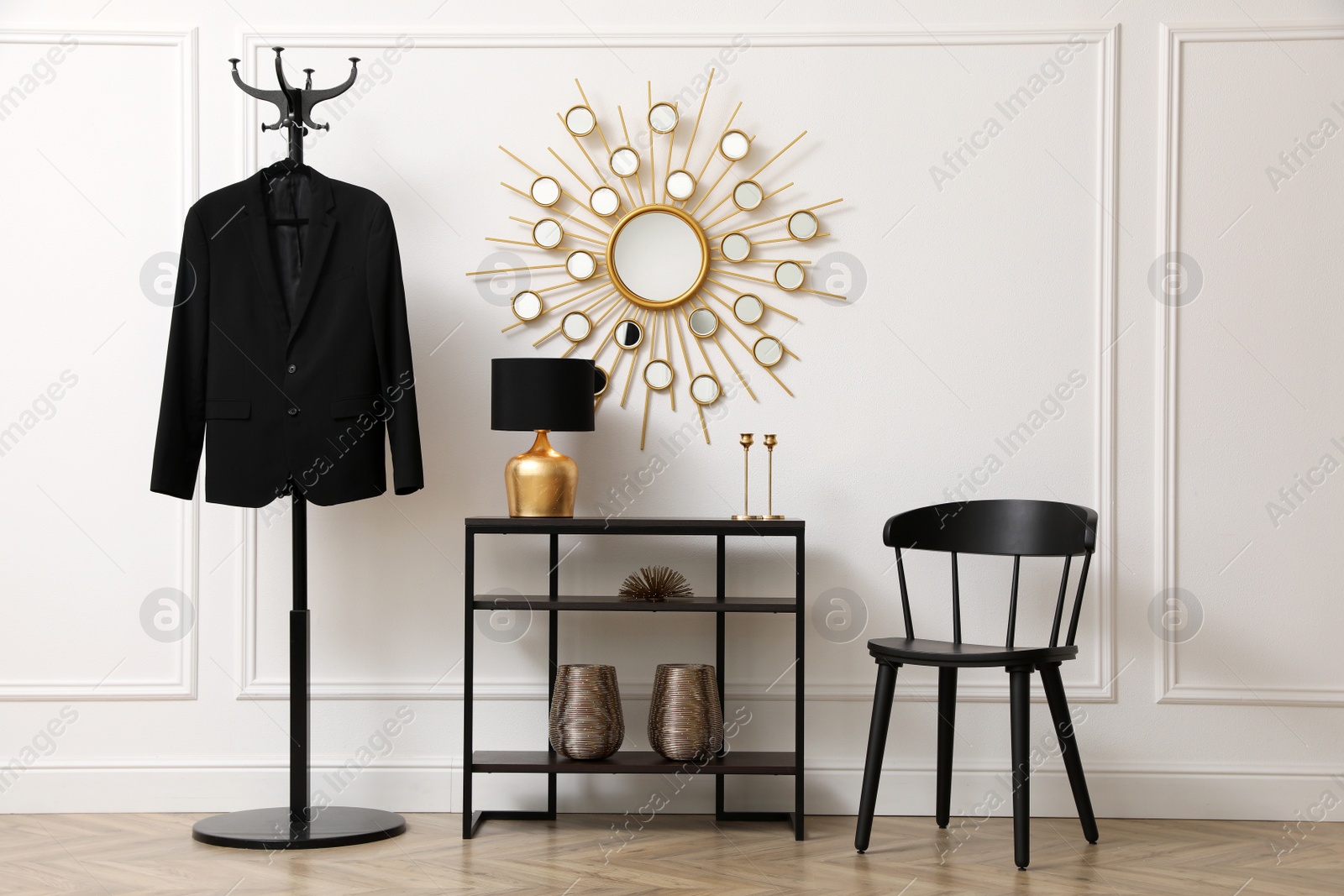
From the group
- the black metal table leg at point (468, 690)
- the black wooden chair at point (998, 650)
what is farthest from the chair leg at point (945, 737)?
the black metal table leg at point (468, 690)

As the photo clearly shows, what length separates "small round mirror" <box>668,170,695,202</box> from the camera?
3027mm

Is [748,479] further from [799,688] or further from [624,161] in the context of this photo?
[624,161]

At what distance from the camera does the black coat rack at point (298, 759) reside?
258 centimetres

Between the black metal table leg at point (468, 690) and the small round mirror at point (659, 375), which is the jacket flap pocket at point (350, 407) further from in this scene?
the small round mirror at point (659, 375)

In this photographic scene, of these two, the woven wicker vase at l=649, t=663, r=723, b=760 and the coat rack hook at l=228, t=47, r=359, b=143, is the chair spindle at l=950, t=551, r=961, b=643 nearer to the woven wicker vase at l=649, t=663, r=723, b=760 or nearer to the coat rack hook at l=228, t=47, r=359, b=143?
the woven wicker vase at l=649, t=663, r=723, b=760

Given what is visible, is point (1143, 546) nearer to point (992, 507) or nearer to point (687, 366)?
point (992, 507)

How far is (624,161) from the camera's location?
3.03 meters

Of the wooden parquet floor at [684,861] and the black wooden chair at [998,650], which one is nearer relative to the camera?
the wooden parquet floor at [684,861]

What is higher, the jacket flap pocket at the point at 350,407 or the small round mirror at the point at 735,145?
the small round mirror at the point at 735,145

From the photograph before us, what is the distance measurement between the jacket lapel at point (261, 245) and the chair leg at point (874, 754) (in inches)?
67.4

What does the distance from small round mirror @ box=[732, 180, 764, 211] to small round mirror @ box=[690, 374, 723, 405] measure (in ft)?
1.63

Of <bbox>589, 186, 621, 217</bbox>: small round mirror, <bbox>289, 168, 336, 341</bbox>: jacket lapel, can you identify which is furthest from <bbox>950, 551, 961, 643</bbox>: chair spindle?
<bbox>289, 168, 336, 341</bbox>: jacket lapel

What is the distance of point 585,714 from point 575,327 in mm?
1076

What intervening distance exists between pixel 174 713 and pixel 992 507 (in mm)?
2319
